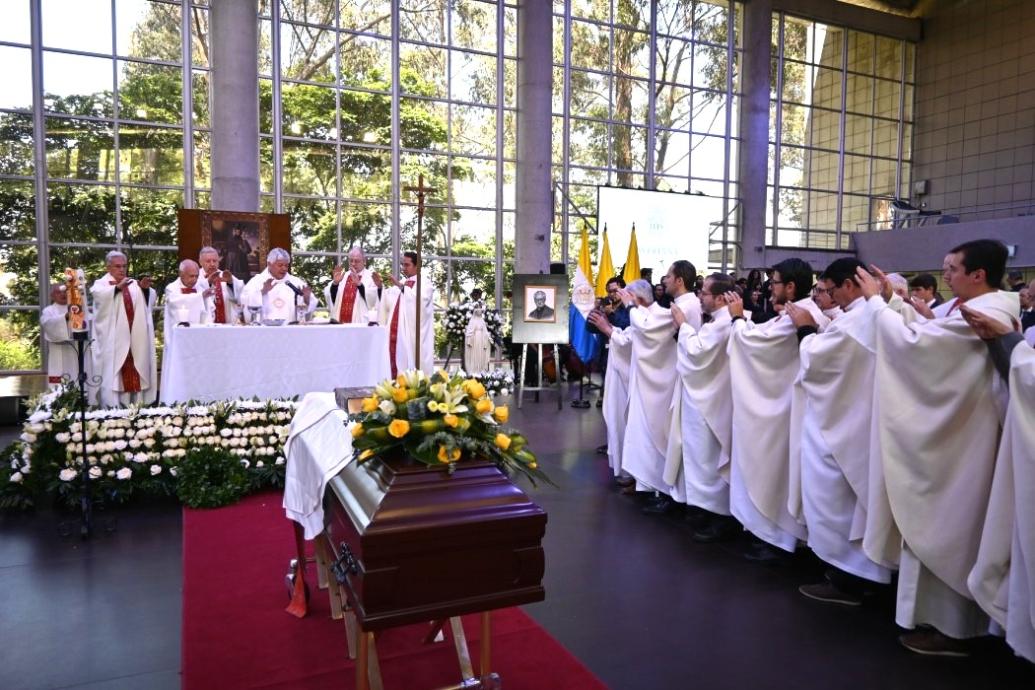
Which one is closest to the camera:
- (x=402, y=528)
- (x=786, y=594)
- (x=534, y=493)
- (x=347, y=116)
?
(x=402, y=528)

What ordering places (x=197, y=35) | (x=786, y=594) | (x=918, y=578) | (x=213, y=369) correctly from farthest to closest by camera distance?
1. (x=197, y=35)
2. (x=213, y=369)
3. (x=786, y=594)
4. (x=918, y=578)

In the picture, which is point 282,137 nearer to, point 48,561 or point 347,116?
point 347,116

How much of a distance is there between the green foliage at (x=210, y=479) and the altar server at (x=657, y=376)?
3.03 metres

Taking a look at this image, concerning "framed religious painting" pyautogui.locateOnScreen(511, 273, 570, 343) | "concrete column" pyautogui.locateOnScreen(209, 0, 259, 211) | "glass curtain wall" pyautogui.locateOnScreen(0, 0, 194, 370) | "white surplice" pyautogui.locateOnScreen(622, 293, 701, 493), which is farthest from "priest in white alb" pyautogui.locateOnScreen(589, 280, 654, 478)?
"glass curtain wall" pyautogui.locateOnScreen(0, 0, 194, 370)

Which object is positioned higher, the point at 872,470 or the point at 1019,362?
the point at 1019,362

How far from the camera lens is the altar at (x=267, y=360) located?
646 centimetres

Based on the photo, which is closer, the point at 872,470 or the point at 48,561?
the point at 872,470

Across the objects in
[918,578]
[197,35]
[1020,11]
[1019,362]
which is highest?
[1020,11]

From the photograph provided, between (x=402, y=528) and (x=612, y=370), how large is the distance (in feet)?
13.9

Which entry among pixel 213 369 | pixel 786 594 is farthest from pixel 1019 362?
pixel 213 369

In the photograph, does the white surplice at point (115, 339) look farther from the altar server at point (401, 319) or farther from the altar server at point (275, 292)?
the altar server at point (401, 319)

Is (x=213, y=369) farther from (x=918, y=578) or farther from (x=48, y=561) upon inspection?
(x=918, y=578)

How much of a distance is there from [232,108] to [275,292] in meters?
5.74

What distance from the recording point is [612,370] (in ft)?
20.4
